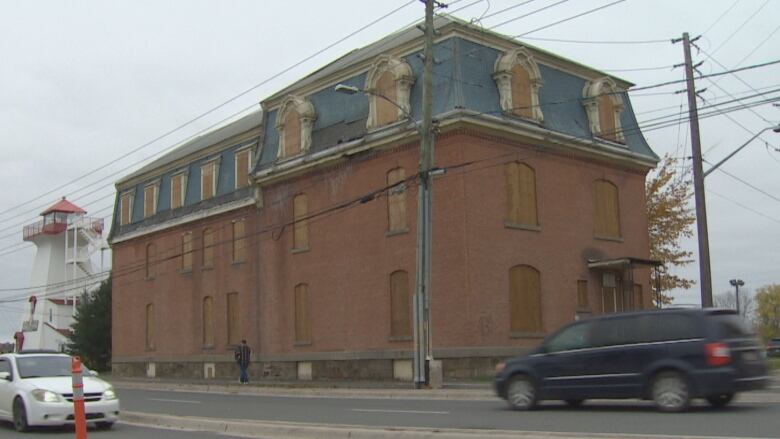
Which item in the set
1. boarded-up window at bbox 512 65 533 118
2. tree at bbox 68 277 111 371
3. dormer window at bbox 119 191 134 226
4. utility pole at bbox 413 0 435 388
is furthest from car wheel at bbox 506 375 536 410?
tree at bbox 68 277 111 371

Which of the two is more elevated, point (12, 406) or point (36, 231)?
point (36, 231)

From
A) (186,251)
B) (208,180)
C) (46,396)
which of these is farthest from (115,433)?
(186,251)

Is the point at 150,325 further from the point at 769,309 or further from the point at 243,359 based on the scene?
the point at 769,309

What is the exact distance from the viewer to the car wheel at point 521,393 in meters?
16.5

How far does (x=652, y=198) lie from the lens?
143 feet

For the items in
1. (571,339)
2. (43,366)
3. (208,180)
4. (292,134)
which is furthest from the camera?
(208,180)

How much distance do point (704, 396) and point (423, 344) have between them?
1219 centimetres

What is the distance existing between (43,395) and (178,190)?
100 ft

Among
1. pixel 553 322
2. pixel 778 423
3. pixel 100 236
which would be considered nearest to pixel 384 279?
pixel 553 322

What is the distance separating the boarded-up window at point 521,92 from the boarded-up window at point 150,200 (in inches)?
930

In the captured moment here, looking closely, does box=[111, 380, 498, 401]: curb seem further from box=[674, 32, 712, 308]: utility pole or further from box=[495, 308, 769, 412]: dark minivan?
box=[674, 32, 712, 308]: utility pole

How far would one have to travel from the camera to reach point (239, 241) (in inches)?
1571

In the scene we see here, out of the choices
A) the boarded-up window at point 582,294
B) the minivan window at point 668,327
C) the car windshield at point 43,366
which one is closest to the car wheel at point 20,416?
the car windshield at point 43,366

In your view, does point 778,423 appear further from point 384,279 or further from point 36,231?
point 36,231
